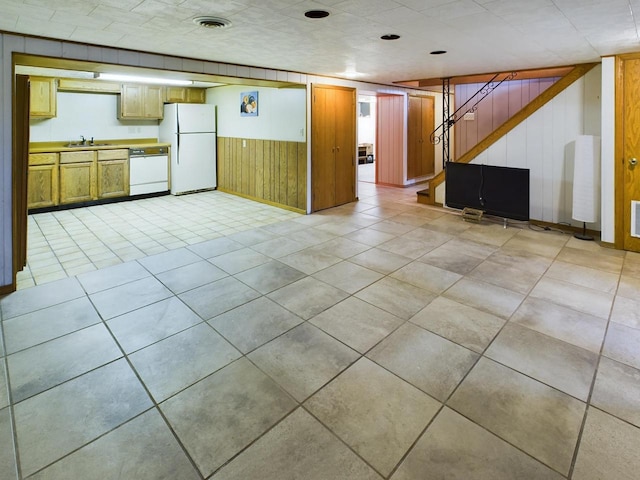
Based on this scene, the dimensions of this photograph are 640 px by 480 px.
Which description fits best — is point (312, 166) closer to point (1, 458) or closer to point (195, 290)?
point (195, 290)

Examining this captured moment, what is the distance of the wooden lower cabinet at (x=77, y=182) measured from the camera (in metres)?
6.45

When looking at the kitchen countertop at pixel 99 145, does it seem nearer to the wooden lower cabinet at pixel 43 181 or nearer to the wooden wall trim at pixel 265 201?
the wooden lower cabinet at pixel 43 181

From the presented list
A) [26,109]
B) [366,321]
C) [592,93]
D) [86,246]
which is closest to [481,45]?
→ [592,93]

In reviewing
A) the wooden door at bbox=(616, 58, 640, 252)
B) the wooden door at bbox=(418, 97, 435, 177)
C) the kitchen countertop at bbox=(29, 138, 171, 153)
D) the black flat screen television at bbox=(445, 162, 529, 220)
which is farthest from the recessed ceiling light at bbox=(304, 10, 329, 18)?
the wooden door at bbox=(418, 97, 435, 177)

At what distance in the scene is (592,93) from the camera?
4.90 metres

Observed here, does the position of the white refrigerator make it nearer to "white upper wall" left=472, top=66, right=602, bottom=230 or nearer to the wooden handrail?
the wooden handrail

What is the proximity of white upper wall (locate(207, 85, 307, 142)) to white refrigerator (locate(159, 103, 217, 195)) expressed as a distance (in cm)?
32

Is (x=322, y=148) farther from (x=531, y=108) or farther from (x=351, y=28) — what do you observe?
(x=351, y=28)

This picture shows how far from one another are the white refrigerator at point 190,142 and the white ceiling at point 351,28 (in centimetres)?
327

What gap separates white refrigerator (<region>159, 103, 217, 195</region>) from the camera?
25.0 ft

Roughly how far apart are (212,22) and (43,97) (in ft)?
16.2

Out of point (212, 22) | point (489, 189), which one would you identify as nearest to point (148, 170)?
point (212, 22)

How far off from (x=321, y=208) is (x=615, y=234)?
4.18 meters

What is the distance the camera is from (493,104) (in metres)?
7.46
